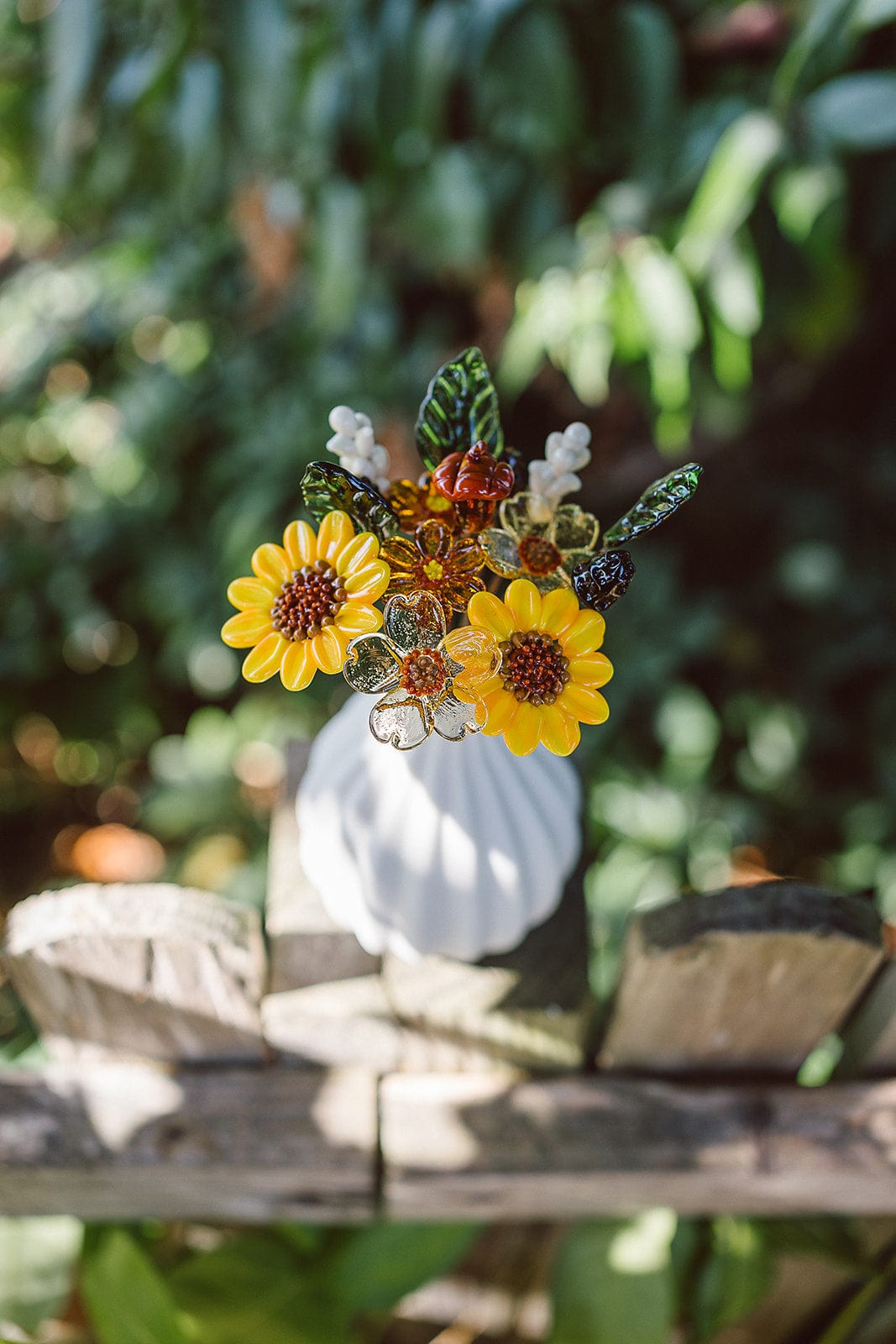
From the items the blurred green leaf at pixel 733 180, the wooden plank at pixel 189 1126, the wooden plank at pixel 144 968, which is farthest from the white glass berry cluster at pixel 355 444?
the blurred green leaf at pixel 733 180

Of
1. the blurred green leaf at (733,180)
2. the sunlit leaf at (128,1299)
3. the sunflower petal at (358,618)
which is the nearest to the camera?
the sunflower petal at (358,618)

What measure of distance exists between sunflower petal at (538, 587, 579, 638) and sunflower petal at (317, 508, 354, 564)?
0.10m

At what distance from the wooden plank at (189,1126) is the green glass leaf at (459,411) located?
16.9 inches

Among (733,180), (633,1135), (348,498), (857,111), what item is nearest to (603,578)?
(348,498)

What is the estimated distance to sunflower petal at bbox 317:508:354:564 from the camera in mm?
409

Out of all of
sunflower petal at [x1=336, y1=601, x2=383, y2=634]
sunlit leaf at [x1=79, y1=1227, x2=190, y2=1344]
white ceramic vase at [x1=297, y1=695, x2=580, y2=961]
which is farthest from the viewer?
sunlit leaf at [x1=79, y1=1227, x2=190, y2=1344]

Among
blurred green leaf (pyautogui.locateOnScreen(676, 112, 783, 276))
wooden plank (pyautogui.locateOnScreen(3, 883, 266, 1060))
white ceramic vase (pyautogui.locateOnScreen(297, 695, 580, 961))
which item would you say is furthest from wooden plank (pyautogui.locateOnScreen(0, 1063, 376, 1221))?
blurred green leaf (pyautogui.locateOnScreen(676, 112, 783, 276))

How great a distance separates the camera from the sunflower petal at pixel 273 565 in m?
0.42

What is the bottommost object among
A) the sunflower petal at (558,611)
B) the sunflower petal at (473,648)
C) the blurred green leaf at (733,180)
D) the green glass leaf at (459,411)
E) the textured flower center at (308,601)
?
the sunflower petal at (473,648)

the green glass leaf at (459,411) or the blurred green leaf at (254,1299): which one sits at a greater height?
the green glass leaf at (459,411)

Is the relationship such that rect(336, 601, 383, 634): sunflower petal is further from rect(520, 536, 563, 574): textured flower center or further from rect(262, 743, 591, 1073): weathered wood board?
rect(262, 743, 591, 1073): weathered wood board

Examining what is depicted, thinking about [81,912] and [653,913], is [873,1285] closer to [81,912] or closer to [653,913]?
[653,913]

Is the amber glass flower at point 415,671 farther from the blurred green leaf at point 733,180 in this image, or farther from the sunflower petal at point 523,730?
the blurred green leaf at point 733,180

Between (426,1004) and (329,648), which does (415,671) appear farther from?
(426,1004)
